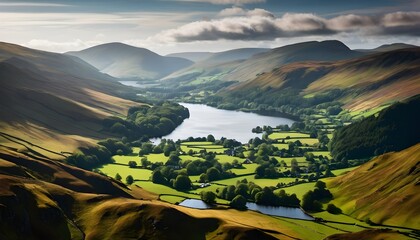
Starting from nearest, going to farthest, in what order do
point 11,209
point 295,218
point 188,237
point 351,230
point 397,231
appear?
point 11,209 → point 188,237 → point 397,231 → point 351,230 → point 295,218

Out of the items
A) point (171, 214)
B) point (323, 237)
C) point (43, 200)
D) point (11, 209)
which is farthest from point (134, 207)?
point (323, 237)

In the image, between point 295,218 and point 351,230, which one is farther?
point 295,218

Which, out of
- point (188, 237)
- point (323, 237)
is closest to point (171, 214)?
point (188, 237)

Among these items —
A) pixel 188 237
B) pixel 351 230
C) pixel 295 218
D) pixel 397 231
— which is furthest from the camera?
pixel 295 218

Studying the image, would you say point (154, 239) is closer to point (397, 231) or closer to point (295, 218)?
point (295, 218)

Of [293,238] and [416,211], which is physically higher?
[416,211]

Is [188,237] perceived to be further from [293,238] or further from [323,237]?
[323,237]
